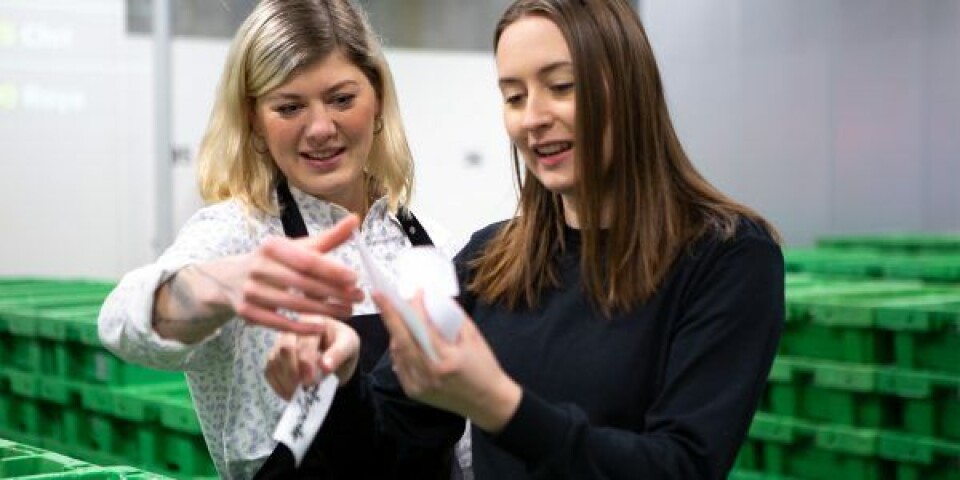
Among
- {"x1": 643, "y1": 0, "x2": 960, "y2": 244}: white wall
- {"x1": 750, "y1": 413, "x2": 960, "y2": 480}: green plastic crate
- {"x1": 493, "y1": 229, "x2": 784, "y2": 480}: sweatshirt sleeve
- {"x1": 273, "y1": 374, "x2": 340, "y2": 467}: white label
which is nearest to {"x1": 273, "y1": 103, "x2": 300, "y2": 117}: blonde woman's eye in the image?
{"x1": 273, "y1": 374, "x2": 340, "y2": 467}: white label

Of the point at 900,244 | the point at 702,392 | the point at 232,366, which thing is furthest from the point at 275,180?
the point at 900,244

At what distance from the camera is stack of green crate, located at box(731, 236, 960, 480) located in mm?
4016

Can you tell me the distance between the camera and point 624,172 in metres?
1.81

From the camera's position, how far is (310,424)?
66.6 inches

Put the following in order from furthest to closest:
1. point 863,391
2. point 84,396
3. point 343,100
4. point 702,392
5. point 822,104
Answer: point 822,104, point 84,396, point 863,391, point 343,100, point 702,392

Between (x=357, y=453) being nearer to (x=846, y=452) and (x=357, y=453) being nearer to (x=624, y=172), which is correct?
(x=624, y=172)

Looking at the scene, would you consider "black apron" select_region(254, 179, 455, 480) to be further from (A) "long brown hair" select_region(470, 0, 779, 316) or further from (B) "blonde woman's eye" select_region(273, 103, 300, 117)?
(A) "long brown hair" select_region(470, 0, 779, 316)

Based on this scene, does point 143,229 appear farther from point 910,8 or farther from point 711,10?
point 910,8

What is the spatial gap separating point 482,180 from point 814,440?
18.1ft

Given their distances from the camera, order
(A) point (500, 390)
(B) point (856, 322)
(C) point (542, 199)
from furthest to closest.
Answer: (B) point (856, 322), (C) point (542, 199), (A) point (500, 390)

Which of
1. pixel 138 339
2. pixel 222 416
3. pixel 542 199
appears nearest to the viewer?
pixel 138 339

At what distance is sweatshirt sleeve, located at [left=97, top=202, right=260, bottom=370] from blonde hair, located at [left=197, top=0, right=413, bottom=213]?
9cm

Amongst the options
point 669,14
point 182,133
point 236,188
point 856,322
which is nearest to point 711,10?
point 669,14

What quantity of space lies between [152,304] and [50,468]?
56 cm
